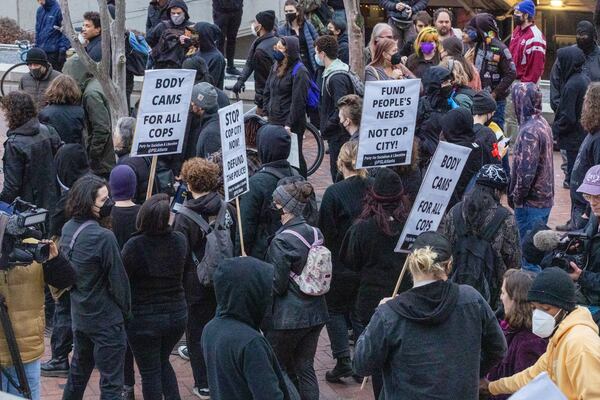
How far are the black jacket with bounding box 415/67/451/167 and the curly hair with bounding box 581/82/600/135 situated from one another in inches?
49.8

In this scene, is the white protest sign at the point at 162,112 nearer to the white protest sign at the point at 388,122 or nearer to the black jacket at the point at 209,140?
the black jacket at the point at 209,140

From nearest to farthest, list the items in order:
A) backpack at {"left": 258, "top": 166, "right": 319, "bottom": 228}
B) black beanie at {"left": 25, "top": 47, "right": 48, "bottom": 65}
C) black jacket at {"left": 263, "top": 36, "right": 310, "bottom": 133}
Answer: backpack at {"left": 258, "top": 166, "right": 319, "bottom": 228}
black beanie at {"left": 25, "top": 47, "right": 48, "bottom": 65}
black jacket at {"left": 263, "top": 36, "right": 310, "bottom": 133}

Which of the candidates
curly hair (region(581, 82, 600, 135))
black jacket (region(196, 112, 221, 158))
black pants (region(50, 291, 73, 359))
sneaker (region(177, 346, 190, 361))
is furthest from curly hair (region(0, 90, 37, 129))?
curly hair (region(581, 82, 600, 135))

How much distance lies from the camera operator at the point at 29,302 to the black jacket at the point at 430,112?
4.19 m

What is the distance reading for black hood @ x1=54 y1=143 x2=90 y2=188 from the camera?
9648mm

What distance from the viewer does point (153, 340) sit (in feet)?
24.8

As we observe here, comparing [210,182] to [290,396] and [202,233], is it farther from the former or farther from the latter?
[290,396]

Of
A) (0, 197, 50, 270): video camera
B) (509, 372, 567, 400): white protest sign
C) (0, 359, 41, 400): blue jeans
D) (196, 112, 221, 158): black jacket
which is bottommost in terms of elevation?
(0, 359, 41, 400): blue jeans

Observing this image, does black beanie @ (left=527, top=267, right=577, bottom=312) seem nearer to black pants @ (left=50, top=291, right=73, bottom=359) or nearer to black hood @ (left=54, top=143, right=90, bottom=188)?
black pants @ (left=50, top=291, right=73, bottom=359)

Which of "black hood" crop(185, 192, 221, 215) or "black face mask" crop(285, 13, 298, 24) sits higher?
"black hood" crop(185, 192, 221, 215)

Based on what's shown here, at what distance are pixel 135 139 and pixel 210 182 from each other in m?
1.04

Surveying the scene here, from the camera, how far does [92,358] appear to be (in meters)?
7.54

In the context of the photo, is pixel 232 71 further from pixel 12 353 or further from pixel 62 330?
pixel 12 353

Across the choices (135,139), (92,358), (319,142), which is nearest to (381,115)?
(135,139)
